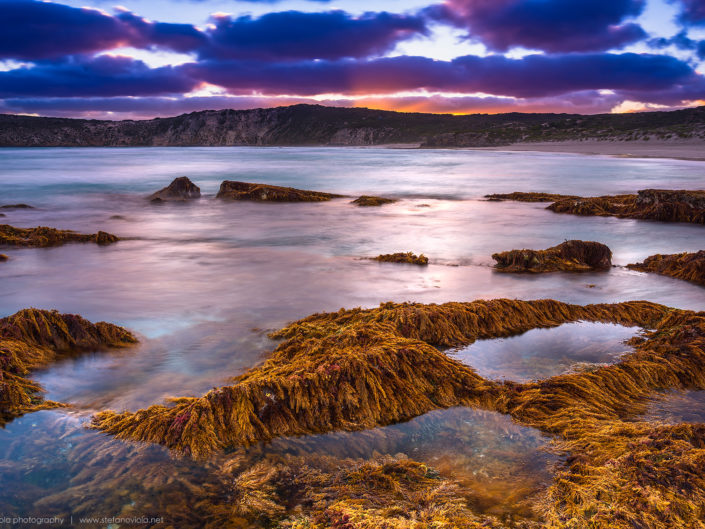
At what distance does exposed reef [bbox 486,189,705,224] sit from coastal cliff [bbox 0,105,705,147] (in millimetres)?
80236

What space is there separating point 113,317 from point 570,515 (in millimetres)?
4493

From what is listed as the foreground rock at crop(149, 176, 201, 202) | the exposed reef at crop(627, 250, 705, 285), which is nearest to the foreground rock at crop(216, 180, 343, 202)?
the foreground rock at crop(149, 176, 201, 202)

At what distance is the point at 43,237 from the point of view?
29.0 ft

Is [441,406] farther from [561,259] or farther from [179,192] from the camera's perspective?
[179,192]

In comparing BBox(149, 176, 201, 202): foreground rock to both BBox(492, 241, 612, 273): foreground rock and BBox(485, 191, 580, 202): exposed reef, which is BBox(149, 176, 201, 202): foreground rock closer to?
BBox(485, 191, 580, 202): exposed reef

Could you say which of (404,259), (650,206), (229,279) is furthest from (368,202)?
(229,279)

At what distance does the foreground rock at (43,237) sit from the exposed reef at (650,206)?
10.9 meters

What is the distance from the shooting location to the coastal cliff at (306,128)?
317 ft

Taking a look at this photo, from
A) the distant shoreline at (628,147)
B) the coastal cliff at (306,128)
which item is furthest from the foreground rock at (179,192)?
the coastal cliff at (306,128)

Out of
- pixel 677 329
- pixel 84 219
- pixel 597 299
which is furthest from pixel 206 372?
pixel 84 219

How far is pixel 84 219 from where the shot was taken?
13.1m

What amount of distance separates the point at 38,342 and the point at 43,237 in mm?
5840

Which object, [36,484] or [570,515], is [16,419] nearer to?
[36,484]

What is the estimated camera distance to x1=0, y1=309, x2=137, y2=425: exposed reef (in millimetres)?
3178
